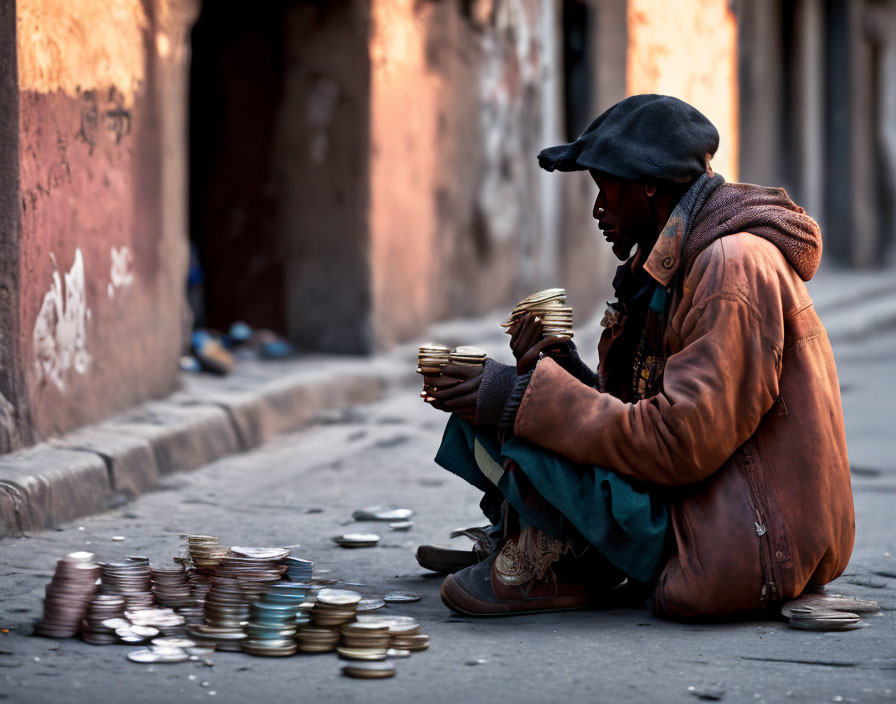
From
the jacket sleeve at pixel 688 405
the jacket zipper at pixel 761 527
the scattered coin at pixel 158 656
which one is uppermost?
the jacket sleeve at pixel 688 405

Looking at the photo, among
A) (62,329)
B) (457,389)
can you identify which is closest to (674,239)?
(457,389)

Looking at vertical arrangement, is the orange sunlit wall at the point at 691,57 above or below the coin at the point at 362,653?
above

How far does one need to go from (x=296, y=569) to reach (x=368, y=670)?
2.30ft

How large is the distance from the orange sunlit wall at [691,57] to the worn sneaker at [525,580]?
29.2 feet

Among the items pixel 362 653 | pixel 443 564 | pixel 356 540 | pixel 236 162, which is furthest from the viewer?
pixel 236 162

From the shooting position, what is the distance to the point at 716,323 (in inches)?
118

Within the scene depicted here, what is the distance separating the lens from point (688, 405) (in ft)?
9.81

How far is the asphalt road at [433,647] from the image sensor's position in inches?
103

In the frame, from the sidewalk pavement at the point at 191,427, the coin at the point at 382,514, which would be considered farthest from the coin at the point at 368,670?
the coin at the point at 382,514

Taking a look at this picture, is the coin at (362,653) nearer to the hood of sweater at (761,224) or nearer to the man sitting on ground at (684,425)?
the man sitting on ground at (684,425)

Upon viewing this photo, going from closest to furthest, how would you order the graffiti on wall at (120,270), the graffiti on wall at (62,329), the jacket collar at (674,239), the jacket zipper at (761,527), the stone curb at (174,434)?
the jacket zipper at (761,527) < the jacket collar at (674,239) < the stone curb at (174,434) < the graffiti on wall at (62,329) < the graffiti on wall at (120,270)

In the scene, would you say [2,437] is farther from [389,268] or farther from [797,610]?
[389,268]

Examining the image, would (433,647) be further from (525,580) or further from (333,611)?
(525,580)

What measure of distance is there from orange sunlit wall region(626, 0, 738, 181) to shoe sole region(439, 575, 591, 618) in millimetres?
8926
